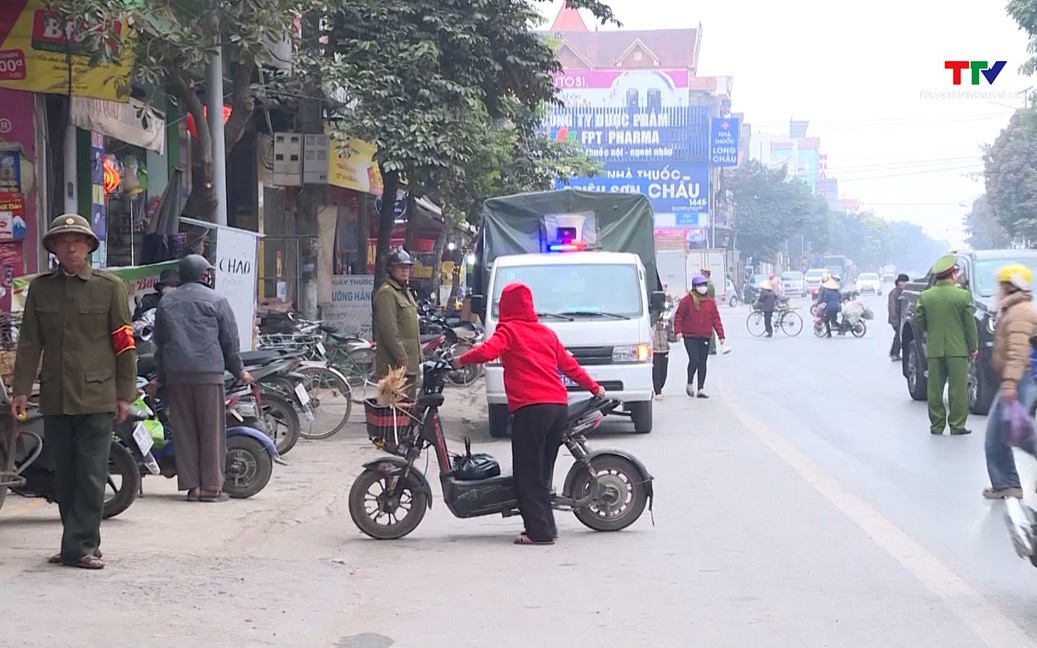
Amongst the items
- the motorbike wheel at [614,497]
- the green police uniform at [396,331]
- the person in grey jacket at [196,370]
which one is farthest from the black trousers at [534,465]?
the green police uniform at [396,331]

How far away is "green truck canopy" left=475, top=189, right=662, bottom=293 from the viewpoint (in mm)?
18578

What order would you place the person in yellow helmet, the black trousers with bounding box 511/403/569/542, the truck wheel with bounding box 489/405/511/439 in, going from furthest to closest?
the truck wheel with bounding box 489/405/511/439
the black trousers with bounding box 511/403/569/542
the person in yellow helmet

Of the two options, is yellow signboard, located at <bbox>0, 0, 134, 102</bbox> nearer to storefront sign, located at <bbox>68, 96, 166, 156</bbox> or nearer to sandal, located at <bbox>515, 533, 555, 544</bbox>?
storefront sign, located at <bbox>68, 96, 166, 156</bbox>

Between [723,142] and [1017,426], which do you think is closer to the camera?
[1017,426]

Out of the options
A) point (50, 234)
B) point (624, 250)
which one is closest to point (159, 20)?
point (50, 234)

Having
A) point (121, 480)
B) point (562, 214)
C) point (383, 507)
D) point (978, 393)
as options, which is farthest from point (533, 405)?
point (562, 214)

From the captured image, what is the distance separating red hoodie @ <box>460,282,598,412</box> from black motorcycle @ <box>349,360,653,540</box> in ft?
0.77

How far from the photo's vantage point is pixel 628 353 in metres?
14.9

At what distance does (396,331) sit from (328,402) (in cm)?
369

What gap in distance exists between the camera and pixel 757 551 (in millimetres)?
8258

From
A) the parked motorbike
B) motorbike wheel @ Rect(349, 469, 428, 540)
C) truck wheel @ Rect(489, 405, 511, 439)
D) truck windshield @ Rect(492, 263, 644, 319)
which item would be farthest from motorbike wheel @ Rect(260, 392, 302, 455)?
motorbike wheel @ Rect(349, 469, 428, 540)

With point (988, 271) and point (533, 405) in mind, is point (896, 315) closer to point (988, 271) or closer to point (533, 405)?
point (988, 271)

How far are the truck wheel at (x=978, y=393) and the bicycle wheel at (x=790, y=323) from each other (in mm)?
23976

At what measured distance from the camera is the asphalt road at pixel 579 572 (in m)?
6.31
